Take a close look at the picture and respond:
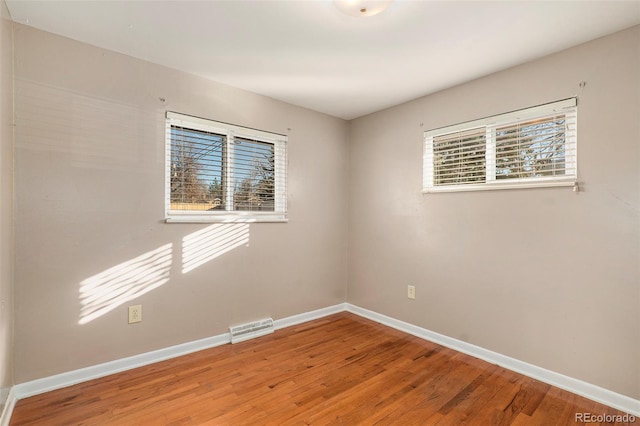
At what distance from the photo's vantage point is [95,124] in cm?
223

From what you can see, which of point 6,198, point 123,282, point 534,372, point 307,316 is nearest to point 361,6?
point 6,198

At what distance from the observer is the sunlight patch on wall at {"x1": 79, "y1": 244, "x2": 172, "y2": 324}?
2.20m

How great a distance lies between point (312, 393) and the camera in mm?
2072

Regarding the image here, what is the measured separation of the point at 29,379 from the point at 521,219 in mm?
3569

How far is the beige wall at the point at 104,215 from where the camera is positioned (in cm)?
201

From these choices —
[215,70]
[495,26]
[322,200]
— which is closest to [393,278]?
[322,200]

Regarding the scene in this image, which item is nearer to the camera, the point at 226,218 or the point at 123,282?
the point at 123,282

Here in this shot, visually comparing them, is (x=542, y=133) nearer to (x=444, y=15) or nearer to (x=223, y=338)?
(x=444, y=15)

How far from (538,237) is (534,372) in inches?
39.1

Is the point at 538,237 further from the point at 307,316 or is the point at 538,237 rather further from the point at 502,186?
the point at 307,316

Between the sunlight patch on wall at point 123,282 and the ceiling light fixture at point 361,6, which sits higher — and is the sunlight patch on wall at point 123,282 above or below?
below

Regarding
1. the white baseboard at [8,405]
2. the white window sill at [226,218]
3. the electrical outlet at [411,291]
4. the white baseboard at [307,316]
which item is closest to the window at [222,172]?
the white window sill at [226,218]

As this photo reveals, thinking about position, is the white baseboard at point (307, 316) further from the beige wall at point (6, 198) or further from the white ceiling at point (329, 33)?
the white ceiling at point (329, 33)

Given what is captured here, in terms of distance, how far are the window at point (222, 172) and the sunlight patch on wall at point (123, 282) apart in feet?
1.15
